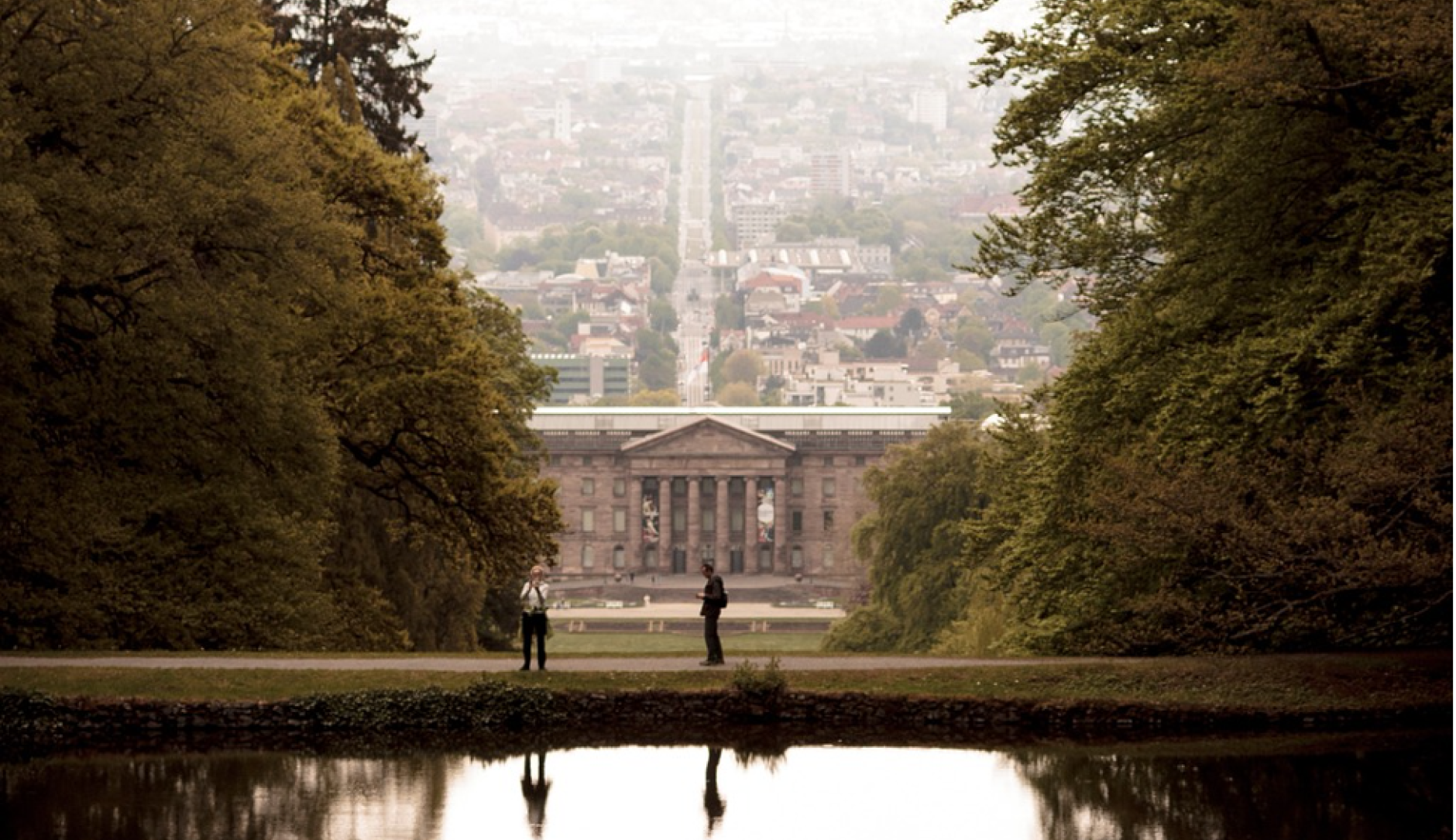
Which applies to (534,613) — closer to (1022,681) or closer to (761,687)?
(761,687)

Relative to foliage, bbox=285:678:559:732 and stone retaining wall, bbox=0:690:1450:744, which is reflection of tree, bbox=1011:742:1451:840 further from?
foliage, bbox=285:678:559:732

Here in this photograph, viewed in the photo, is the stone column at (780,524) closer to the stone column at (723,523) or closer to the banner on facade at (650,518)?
the stone column at (723,523)

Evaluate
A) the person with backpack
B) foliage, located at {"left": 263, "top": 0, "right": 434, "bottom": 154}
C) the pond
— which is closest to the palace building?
foliage, located at {"left": 263, "top": 0, "right": 434, "bottom": 154}

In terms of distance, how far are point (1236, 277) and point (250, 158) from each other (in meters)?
11.9

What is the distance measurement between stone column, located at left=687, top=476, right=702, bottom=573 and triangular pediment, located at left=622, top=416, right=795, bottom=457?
1.93 metres

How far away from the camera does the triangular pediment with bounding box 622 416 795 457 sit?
143 metres

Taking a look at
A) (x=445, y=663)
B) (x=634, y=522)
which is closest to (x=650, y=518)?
(x=634, y=522)

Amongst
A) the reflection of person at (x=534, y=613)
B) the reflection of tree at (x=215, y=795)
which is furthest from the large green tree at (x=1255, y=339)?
the reflection of tree at (x=215, y=795)

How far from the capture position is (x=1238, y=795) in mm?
21125

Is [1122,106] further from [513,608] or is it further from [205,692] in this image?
[513,608]

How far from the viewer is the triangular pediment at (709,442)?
469 feet

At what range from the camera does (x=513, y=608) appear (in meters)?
56.2

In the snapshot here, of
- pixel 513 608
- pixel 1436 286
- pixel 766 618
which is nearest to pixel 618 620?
pixel 766 618

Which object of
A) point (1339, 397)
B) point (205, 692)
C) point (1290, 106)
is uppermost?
point (1290, 106)
